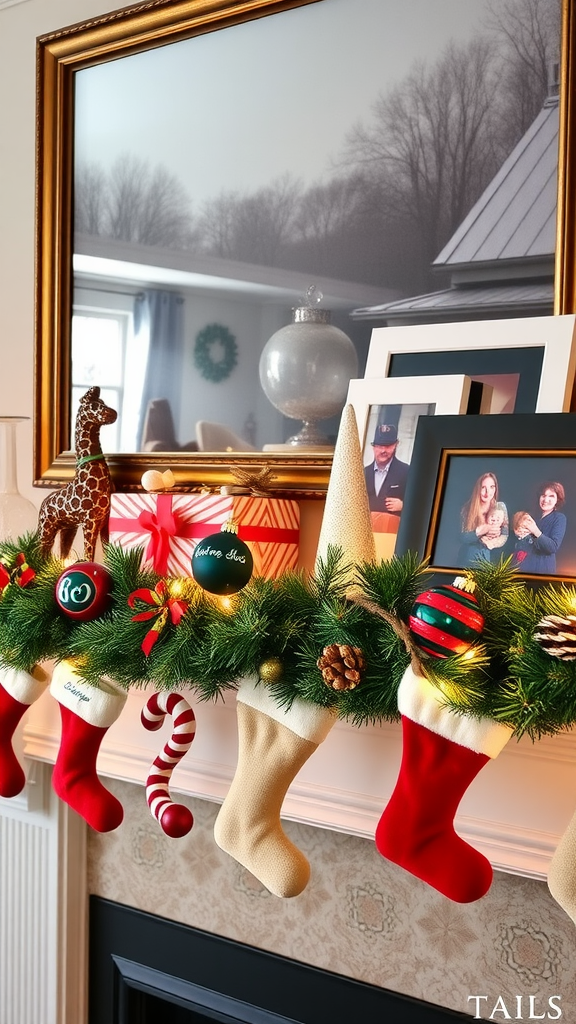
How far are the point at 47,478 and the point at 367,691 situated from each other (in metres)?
0.93

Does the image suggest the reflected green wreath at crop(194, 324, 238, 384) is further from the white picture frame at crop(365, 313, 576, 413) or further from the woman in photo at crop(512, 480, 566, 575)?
the woman in photo at crop(512, 480, 566, 575)

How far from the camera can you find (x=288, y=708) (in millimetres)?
1099

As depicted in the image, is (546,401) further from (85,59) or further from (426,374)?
(85,59)

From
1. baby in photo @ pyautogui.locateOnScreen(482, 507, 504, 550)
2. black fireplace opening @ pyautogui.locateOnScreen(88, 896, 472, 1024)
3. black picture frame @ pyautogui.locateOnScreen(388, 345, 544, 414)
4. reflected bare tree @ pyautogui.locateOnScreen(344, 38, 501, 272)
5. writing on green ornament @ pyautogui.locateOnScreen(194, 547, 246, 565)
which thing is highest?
reflected bare tree @ pyautogui.locateOnScreen(344, 38, 501, 272)

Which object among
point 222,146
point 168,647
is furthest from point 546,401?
point 222,146

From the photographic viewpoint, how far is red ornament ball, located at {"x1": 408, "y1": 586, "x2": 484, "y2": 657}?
2.99 feet

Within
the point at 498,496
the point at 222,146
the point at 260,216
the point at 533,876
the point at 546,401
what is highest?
the point at 222,146

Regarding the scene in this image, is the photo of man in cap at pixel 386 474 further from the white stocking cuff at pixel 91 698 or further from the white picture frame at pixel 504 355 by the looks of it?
the white stocking cuff at pixel 91 698

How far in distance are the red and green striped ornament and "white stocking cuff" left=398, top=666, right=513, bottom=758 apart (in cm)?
5

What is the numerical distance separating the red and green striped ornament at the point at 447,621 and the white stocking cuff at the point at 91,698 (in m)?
0.51

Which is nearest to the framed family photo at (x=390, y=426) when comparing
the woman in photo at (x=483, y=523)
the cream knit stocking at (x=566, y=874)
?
the woman in photo at (x=483, y=523)

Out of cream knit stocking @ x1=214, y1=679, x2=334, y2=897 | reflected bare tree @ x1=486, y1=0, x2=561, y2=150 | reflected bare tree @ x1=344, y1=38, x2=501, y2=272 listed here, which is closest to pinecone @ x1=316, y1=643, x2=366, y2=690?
cream knit stocking @ x1=214, y1=679, x2=334, y2=897

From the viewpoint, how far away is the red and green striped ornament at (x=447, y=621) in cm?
91

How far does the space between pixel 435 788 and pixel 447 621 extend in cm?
20
